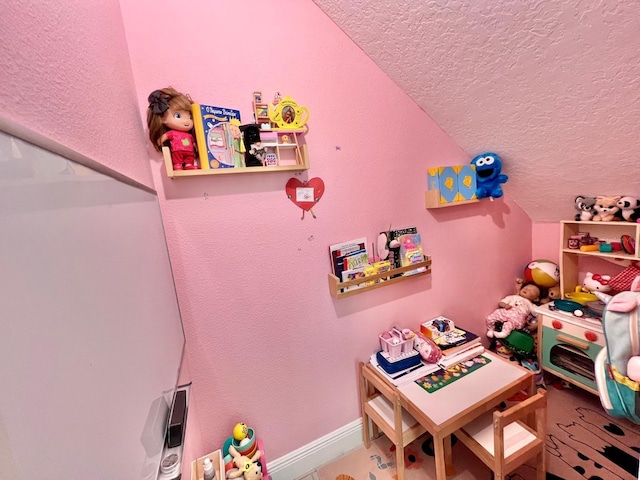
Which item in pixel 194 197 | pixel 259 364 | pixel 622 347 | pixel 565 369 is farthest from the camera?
pixel 565 369

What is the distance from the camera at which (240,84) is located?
116 centimetres

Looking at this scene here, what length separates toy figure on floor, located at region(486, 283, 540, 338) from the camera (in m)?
1.84

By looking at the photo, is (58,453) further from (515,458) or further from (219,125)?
(515,458)

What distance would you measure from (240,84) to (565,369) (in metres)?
2.47

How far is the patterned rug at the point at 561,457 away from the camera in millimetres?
1347

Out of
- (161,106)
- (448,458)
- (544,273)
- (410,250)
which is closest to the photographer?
(161,106)

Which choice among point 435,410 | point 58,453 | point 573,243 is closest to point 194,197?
point 58,453

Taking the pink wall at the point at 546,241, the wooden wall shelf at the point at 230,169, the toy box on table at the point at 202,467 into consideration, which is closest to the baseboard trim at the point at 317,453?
the toy box on table at the point at 202,467

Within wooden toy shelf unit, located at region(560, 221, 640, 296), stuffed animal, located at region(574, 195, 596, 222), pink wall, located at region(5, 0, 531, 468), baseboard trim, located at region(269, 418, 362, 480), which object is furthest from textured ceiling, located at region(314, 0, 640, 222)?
baseboard trim, located at region(269, 418, 362, 480)

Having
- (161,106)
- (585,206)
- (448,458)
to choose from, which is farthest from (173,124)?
(585,206)

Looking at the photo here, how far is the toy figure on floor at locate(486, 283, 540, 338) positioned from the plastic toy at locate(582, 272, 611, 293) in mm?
280

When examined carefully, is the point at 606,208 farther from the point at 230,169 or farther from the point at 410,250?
the point at 230,169

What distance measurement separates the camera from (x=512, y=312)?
1856 millimetres

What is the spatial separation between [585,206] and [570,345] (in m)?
0.84
